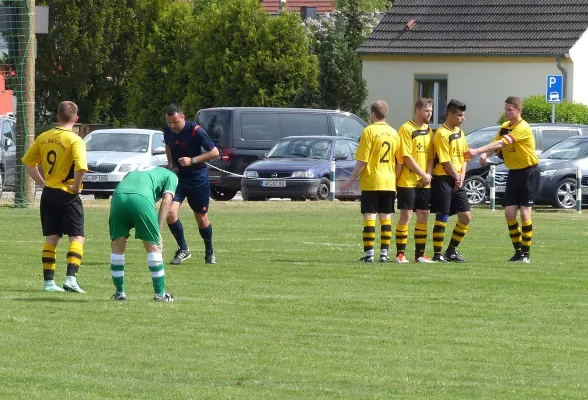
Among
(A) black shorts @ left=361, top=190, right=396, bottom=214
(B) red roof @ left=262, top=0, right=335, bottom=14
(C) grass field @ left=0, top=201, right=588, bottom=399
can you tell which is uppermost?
(B) red roof @ left=262, top=0, right=335, bottom=14

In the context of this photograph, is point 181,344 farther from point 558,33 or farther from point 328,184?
point 558,33

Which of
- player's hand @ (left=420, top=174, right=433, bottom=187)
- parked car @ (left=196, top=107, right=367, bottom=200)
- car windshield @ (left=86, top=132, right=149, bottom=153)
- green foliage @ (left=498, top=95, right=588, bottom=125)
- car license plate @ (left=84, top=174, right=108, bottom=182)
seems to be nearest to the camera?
player's hand @ (left=420, top=174, right=433, bottom=187)

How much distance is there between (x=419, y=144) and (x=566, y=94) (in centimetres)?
3179

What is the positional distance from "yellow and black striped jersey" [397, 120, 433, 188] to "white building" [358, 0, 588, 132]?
3152 cm

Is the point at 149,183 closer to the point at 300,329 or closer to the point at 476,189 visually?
the point at 300,329

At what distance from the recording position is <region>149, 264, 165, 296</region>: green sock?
12688mm

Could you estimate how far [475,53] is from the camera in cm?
4956

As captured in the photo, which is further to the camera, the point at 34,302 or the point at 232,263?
the point at 232,263

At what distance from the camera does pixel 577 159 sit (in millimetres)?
30203

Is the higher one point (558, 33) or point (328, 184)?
point (558, 33)

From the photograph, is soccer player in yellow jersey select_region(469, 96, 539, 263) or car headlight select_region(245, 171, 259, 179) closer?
soccer player in yellow jersey select_region(469, 96, 539, 263)

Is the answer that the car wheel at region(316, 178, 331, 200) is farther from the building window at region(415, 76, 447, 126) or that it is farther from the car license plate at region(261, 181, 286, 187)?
the building window at region(415, 76, 447, 126)

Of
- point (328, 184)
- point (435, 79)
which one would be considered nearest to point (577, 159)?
point (328, 184)

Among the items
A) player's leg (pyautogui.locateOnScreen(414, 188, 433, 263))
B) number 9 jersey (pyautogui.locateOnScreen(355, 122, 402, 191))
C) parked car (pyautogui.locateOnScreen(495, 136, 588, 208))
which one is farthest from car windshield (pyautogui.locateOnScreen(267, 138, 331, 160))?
number 9 jersey (pyautogui.locateOnScreen(355, 122, 402, 191))
